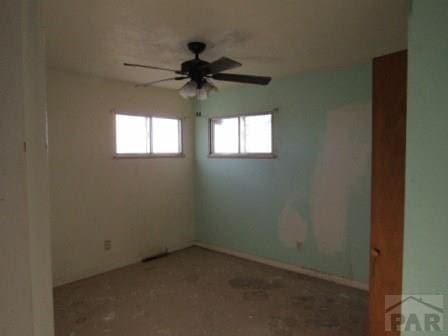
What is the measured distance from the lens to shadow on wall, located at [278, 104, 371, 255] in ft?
10.9

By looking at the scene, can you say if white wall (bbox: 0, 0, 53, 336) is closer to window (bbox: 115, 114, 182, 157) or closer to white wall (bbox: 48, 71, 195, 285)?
white wall (bbox: 48, 71, 195, 285)

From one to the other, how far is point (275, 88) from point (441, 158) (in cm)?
311

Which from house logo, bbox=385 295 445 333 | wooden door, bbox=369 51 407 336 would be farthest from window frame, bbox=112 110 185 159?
house logo, bbox=385 295 445 333

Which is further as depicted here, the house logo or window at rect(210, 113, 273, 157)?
A: window at rect(210, 113, 273, 157)

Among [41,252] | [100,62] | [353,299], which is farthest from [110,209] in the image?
[41,252]

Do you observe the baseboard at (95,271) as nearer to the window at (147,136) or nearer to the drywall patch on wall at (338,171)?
the window at (147,136)

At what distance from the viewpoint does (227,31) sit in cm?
246

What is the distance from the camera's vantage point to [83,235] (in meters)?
3.70

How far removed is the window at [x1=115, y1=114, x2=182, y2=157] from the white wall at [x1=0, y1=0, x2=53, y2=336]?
352 centimetres

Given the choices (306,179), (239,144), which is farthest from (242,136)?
(306,179)

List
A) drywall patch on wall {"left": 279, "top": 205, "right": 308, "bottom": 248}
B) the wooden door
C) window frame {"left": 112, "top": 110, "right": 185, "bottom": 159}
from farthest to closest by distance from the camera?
window frame {"left": 112, "top": 110, "right": 185, "bottom": 159} → drywall patch on wall {"left": 279, "top": 205, "right": 308, "bottom": 248} → the wooden door

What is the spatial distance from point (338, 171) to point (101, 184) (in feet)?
9.54

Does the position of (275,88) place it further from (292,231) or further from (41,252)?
(41,252)

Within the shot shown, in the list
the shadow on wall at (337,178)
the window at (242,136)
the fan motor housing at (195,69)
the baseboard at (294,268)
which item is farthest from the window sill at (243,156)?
the fan motor housing at (195,69)
